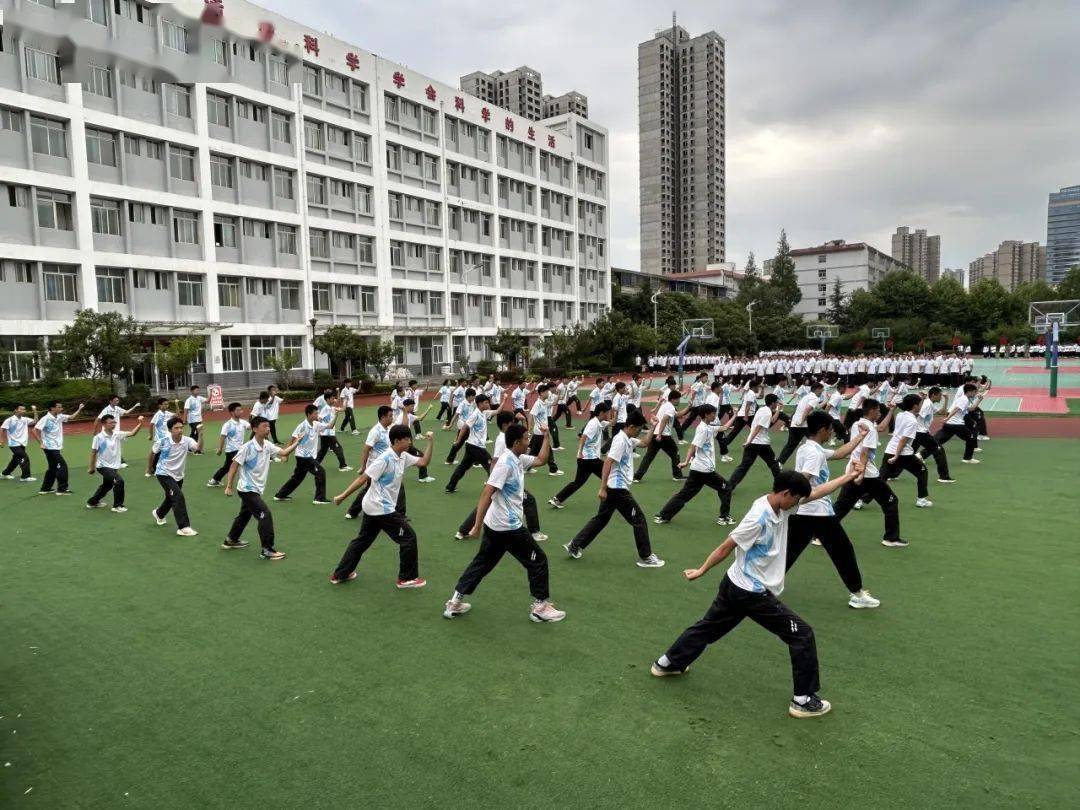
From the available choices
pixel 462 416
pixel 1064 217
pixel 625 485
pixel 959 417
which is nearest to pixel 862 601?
pixel 625 485

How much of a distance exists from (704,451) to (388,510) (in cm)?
396

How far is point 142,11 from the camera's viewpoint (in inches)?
1081

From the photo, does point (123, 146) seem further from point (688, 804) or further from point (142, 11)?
point (688, 804)

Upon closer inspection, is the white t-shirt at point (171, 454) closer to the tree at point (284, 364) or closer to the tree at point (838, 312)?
the tree at point (284, 364)

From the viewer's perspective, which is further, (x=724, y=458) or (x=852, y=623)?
(x=724, y=458)

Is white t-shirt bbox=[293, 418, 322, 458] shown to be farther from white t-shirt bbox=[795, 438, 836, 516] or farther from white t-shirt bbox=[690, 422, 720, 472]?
white t-shirt bbox=[795, 438, 836, 516]

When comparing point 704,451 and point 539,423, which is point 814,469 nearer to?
point 704,451

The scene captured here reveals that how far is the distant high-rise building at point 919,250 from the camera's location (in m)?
153

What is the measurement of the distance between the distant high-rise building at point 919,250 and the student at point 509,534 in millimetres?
166766

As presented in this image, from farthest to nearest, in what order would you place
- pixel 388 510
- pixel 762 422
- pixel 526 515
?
pixel 762 422 < pixel 526 515 < pixel 388 510

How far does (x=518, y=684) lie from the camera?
4723 millimetres

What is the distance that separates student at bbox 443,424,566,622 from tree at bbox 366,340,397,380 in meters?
28.2

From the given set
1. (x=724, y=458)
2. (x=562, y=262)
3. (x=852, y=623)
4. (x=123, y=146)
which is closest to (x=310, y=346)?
(x=123, y=146)

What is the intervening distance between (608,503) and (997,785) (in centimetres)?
403
